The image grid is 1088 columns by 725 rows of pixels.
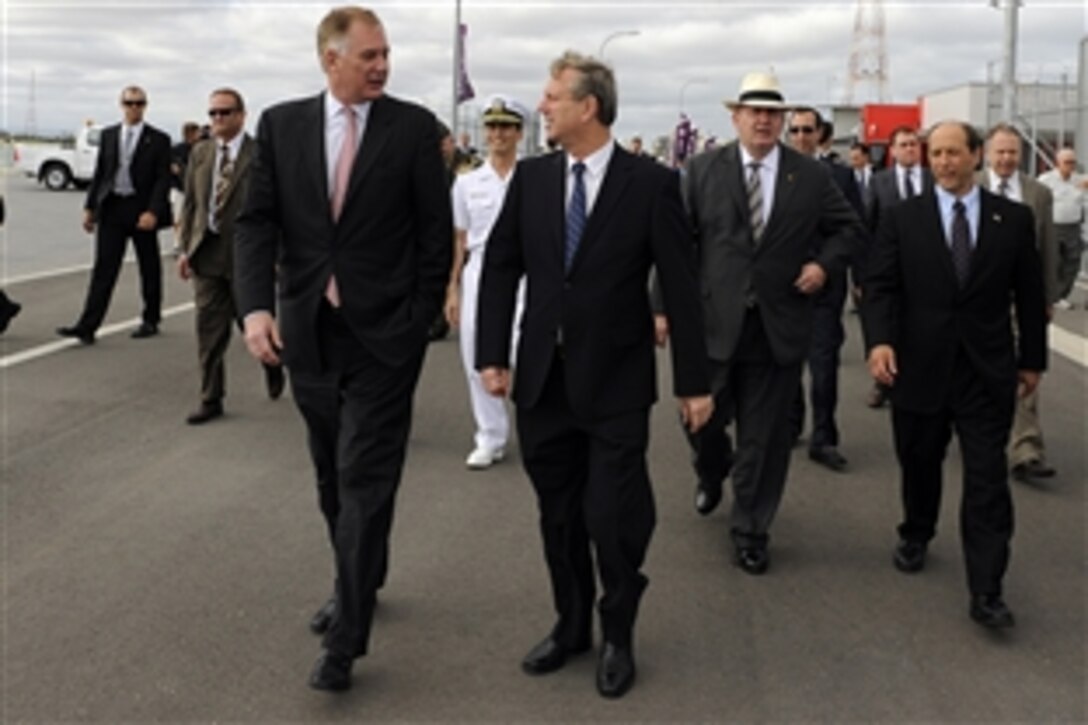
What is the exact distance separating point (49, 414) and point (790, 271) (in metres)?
4.97

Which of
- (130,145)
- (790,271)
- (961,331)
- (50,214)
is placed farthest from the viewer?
(50,214)

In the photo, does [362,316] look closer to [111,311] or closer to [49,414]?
[49,414]

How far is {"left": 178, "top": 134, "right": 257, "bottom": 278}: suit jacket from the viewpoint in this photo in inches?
301

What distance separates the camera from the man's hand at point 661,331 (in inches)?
160

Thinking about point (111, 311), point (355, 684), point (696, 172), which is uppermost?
point (696, 172)

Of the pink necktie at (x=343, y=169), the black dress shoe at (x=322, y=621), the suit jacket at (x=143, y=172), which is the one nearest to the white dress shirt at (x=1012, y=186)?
the pink necktie at (x=343, y=169)

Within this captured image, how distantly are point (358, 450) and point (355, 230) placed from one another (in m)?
0.70

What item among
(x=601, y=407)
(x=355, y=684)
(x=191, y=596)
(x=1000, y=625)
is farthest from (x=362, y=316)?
(x=1000, y=625)

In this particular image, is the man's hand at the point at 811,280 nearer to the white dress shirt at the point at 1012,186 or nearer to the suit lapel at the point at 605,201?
the suit lapel at the point at 605,201

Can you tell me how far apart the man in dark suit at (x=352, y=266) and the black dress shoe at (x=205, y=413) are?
3.91m

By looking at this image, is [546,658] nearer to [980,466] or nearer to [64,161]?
[980,466]

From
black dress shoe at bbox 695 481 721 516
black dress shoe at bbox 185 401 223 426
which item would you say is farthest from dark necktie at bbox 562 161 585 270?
black dress shoe at bbox 185 401 223 426

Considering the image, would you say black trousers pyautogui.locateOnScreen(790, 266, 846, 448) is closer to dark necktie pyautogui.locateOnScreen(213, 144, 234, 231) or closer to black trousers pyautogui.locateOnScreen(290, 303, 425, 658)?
black trousers pyautogui.locateOnScreen(290, 303, 425, 658)

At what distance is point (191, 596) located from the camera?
4691 mm
